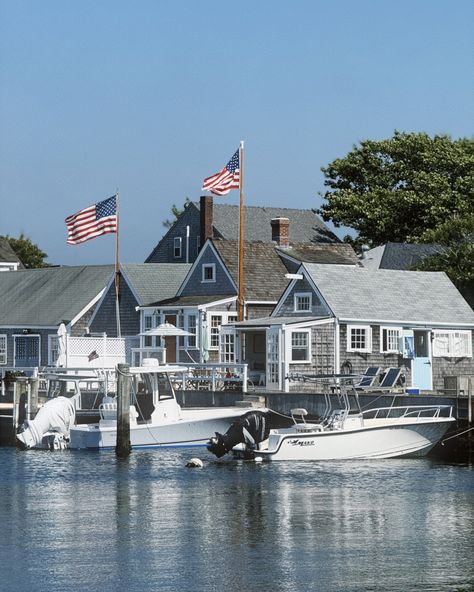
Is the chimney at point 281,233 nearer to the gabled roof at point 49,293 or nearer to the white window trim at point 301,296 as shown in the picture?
the gabled roof at point 49,293

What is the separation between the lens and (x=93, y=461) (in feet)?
143

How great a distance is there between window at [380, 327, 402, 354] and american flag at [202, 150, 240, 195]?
31.5 feet

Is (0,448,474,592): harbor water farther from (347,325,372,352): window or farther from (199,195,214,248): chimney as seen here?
(199,195,214,248): chimney

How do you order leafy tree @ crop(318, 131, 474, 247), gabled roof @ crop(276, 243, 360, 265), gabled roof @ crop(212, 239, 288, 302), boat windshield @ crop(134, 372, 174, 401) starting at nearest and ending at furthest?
boat windshield @ crop(134, 372, 174, 401) → gabled roof @ crop(212, 239, 288, 302) → gabled roof @ crop(276, 243, 360, 265) → leafy tree @ crop(318, 131, 474, 247)

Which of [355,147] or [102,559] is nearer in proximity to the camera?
[102,559]

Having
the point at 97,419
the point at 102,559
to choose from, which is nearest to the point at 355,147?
the point at 97,419

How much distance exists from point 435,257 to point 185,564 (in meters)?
47.1

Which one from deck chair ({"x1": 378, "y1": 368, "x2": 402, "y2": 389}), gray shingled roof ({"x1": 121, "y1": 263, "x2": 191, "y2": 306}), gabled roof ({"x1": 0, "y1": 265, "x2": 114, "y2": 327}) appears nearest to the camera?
deck chair ({"x1": 378, "y1": 368, "x2": 402, "y2": 389})

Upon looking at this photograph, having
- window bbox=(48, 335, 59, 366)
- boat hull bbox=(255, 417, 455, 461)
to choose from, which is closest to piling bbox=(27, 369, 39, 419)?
boat hull bbox=(255, 417, 455, 461)

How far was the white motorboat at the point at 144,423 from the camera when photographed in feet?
151

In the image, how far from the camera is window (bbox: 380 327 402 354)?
5828 cm

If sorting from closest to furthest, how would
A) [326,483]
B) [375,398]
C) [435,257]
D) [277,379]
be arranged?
[326,483], [375,398], [277,379], [435,257]

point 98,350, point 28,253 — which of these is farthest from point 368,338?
point 28,253

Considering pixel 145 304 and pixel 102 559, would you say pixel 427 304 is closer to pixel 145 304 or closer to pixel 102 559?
pixel 145 304
